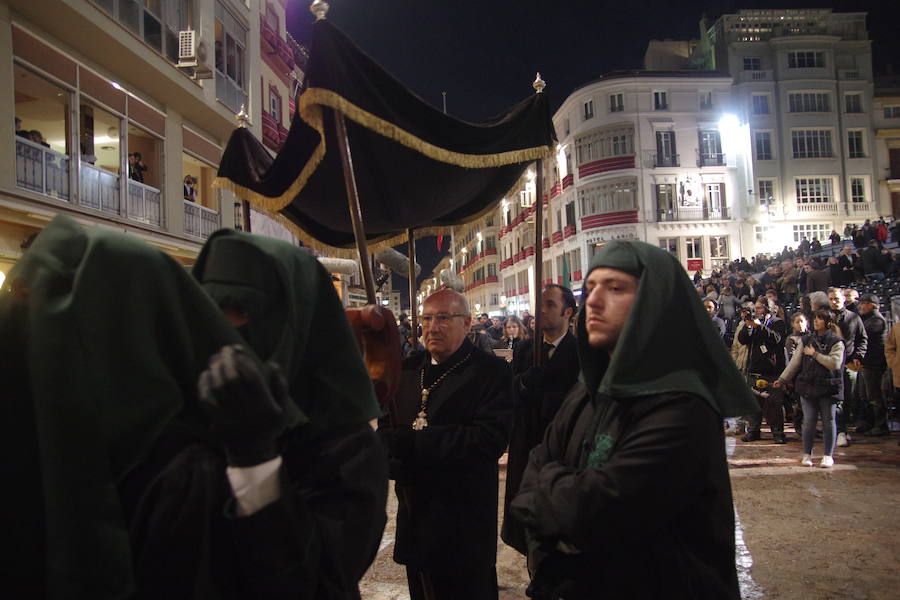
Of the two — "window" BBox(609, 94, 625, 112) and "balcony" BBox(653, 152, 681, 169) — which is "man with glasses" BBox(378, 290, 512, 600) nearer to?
"balcony" BBox(653, 152, 681, 169)

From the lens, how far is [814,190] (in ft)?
121

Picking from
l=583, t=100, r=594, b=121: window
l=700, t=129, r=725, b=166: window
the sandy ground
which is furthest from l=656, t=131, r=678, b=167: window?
the sandy ground

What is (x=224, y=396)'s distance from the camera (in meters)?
1.16

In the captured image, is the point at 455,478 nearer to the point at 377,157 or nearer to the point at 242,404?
the point at 242,404

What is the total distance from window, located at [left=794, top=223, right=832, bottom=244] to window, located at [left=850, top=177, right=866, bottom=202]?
2.74 meters

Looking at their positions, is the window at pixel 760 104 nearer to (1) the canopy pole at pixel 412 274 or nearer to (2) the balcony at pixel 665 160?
(2) the balcony at pixel 665 160

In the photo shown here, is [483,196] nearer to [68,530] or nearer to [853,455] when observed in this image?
[68,530]

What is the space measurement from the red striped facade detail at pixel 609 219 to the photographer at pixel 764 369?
28.4 metres

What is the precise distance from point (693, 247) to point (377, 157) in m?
36.1

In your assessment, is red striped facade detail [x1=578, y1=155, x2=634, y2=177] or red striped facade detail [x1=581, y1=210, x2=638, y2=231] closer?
red striped facade detail [x1=581, y1=210, x2=638, y2=231]

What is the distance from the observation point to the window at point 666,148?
122 ft

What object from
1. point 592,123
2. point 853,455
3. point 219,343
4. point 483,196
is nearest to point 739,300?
point 853,455

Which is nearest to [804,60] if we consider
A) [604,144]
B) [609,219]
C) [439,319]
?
[604,144]

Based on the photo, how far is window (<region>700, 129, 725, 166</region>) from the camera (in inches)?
1473
